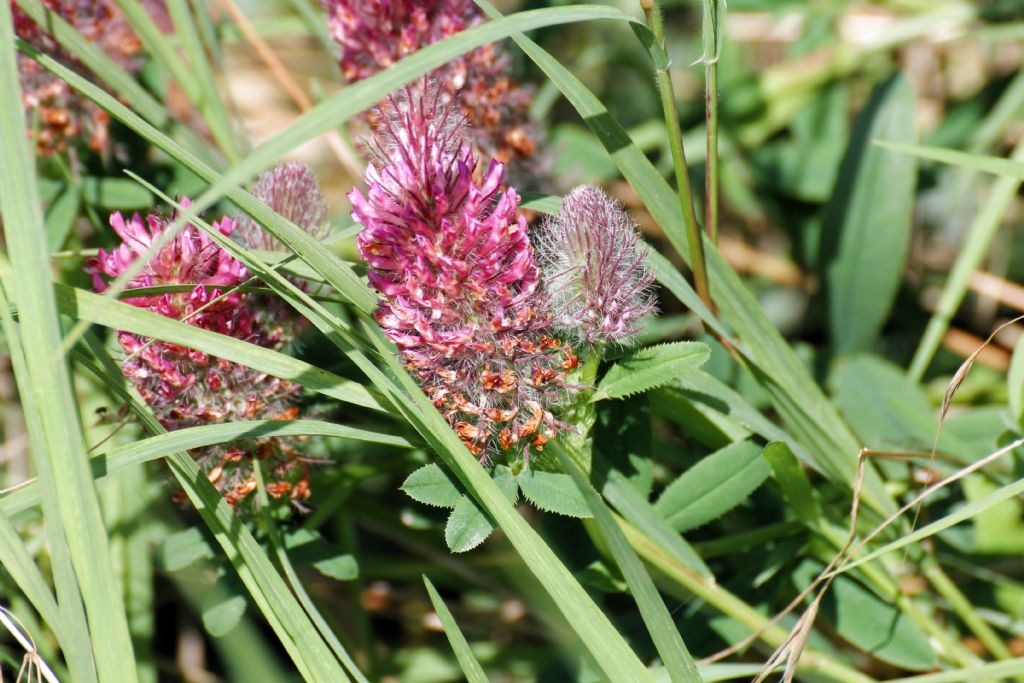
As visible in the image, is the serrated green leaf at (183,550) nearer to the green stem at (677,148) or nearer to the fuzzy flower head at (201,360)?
the fuzzy flower head at (201,360)

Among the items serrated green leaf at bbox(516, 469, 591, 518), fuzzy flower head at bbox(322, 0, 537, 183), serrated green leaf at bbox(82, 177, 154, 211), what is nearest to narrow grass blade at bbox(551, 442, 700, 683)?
serrated green leaf at bbox(516, 469, 591, 518)

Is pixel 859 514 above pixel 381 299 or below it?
below

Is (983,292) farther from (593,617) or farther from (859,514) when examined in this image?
(593,617)

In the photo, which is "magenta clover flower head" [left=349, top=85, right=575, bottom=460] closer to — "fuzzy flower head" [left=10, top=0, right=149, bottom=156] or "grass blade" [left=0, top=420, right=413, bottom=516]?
"grass blade" [left=0, top=420, right=413, bottom=516]

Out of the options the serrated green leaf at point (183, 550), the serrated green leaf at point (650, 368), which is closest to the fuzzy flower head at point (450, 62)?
the serrated green leaf at point (650, 368)

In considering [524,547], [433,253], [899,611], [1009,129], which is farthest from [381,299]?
[1009,129]

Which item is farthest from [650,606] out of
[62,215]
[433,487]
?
[62,215]
